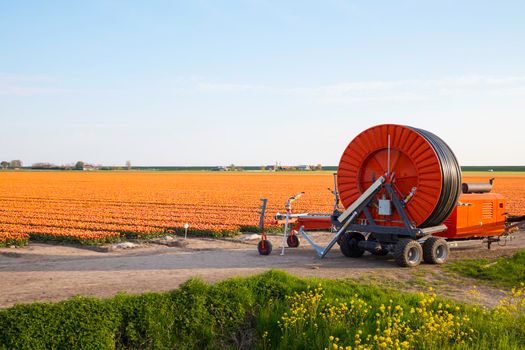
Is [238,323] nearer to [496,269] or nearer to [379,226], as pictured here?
[379,226]

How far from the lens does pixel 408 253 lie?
45.0 ft

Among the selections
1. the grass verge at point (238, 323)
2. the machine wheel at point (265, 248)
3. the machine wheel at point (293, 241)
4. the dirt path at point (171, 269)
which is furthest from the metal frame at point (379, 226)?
the grass verge at point (238, 323)

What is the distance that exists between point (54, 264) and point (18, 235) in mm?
5427

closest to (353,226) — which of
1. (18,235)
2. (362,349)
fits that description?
(362,349)

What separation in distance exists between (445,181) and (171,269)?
7.31 m

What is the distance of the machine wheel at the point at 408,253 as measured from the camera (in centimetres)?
→ 1359

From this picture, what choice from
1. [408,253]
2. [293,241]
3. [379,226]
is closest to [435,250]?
[408,253]

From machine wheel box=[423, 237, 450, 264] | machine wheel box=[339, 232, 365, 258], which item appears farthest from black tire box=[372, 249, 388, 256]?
machine wheel box=[423, 237, 450, 264]

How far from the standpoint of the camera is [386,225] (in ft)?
48.3

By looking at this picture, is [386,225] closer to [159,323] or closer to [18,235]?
[159,323]

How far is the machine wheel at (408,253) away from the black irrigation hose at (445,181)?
71cm

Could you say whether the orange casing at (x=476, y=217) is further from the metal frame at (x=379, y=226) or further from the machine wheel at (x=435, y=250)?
the machine wheel at (x=435, y=250)

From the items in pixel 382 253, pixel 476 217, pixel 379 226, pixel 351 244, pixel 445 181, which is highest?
pixel 445 181

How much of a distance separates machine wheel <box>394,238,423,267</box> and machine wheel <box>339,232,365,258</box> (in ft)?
6.51
